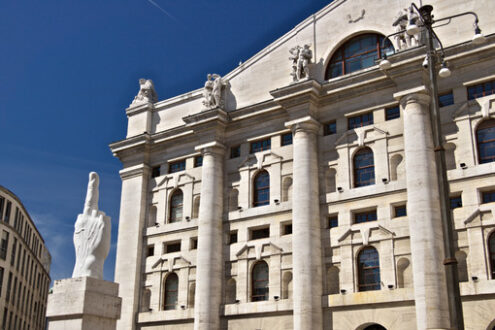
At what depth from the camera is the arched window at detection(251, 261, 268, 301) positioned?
39531 millimetres

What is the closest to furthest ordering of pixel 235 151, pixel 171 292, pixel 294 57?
pixel 294 57 → pixel 171 292 → pixel 235 151

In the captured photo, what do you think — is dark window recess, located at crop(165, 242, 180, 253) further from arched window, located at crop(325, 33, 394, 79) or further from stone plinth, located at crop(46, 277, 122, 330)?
stone plinth, located at crop(46, 277, 122, 330)

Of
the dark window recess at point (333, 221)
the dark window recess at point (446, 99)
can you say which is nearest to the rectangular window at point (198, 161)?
the dark window recess at point (333, 221)

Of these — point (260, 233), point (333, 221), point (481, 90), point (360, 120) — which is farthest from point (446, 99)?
point (260, 233)

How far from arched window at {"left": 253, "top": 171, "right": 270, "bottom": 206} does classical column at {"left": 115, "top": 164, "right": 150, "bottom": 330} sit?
9195 mm

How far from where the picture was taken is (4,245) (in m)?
68.5

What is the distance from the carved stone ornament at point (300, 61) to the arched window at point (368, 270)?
37.8 ft

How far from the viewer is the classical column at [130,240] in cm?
4387

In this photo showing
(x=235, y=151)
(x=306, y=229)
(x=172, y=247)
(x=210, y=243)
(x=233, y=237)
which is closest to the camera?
(x=306, y=229)

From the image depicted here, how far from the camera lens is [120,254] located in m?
46.0

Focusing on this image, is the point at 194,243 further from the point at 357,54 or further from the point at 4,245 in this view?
the point at 4,245

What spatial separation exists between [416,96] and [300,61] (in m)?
8.29

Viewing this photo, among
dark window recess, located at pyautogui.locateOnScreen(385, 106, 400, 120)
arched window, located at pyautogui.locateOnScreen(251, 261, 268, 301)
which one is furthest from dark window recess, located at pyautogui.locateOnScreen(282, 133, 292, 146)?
arched window, located at pyautogui.locateOnScreen(251, 261, 268, 301)

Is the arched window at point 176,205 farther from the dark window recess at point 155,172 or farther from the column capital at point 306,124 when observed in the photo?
the column capital at point 306,124
